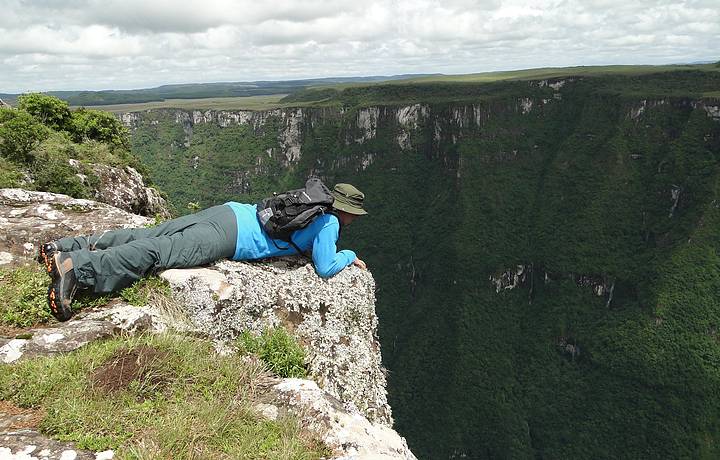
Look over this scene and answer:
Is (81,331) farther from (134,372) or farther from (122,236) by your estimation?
(122,236)

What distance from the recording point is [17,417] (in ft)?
11.6

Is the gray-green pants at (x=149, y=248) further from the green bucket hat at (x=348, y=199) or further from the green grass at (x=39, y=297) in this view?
the green bucket hat at (x=348, y=199)

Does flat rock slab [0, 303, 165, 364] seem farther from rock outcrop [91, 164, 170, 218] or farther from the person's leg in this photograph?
rock outcrop [91, 164, 170, 218]

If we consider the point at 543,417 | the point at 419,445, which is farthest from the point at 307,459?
the point at 543,417

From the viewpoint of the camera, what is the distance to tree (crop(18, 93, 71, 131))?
17.8m

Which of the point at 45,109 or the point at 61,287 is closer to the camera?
the point at 61,287

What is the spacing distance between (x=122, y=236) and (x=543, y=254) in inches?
4272

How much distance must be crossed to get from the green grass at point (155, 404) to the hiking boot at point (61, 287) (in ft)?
2.53

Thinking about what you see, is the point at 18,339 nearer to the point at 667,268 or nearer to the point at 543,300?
the point at 667,268

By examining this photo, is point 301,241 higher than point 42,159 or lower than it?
lower

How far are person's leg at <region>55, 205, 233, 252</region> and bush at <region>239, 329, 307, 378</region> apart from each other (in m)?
1.81

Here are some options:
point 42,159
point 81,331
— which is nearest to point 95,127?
point 42,159

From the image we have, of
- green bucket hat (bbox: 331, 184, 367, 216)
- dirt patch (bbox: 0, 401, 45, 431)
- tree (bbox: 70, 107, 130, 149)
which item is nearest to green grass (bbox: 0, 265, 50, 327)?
dirt patch (bbox: 0, 401, 45, 431)

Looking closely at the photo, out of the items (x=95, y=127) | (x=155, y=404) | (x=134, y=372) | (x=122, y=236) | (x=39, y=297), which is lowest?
(x=155, y=404)
